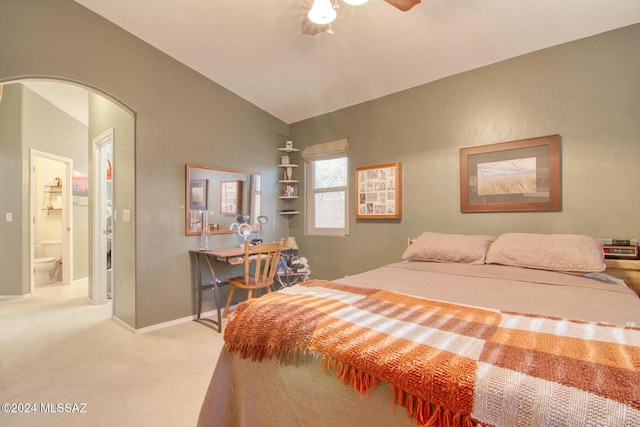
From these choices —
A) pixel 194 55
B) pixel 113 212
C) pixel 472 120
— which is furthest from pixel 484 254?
pixel 113 212

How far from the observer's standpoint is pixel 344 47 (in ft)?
8.79

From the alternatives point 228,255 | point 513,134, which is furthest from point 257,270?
point 513,134

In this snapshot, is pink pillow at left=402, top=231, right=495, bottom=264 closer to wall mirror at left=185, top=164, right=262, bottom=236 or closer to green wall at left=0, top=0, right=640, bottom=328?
green wall at left=0, top=0, right=640, bottom=328

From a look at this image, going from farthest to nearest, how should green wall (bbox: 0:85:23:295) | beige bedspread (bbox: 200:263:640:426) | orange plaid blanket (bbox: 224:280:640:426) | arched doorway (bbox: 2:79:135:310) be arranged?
green wall (bbox: 0:85:23:295), arched doorway (bbox: 2:79:135:310), beige bedspread (bbox: 200:263:640:426), orange plaid blanket (bbox: 224:280:640:426)

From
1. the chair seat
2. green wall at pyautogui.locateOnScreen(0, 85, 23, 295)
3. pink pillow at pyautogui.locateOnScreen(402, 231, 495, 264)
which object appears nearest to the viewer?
pink pillow at pyautogui.locateOnScreen(402, 231, 495, 264)

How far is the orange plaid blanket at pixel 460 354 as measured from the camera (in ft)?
2.03

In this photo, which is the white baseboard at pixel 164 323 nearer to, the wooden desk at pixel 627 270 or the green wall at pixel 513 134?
the green wall at pixel 513 134

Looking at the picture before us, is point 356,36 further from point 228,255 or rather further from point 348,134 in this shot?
point 228,255

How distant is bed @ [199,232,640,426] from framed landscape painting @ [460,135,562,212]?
0.87m

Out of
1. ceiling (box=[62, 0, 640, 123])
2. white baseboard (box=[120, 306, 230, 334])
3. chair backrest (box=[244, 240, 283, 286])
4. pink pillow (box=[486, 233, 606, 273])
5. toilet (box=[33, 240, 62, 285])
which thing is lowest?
white baseboard (box=[120, 306, 230, 334])

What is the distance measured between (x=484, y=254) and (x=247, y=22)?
270 centimetres

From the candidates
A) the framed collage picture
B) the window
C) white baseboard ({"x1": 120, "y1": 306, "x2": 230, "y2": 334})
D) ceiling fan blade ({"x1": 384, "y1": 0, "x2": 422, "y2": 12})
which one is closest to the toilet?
white baseboard ({"x1": 120, "y1": 306, "x2": 230, "y2": 334})

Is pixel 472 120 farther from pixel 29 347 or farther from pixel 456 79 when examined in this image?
pixel 29 347

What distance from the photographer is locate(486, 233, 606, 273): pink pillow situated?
1875 millimetres
